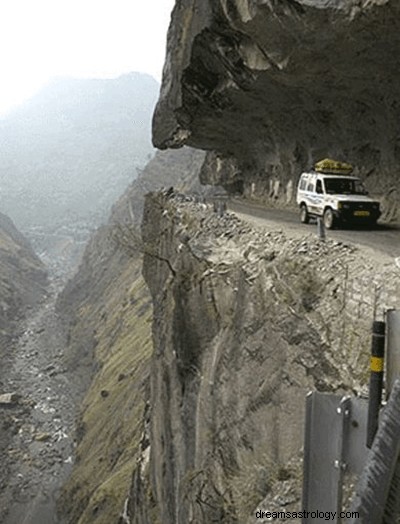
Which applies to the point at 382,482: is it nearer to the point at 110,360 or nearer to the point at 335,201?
the point at 335,201

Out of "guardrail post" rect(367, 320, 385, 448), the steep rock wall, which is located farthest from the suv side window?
"guardrail post" rect(367, 320, 385, 448)

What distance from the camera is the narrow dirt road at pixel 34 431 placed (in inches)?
1745

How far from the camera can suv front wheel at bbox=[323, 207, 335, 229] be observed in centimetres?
1867

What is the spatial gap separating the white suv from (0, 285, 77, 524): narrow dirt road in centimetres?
3211

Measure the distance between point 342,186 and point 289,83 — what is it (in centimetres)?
478

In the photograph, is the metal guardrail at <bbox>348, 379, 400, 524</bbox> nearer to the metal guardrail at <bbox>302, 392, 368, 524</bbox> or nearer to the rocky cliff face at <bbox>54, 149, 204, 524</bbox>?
the metal guardrail at <bbox>302, 392, 368, 524</bbox>

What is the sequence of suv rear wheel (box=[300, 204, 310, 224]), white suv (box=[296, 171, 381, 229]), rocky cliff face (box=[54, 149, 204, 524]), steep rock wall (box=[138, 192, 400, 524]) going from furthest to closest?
rocky cliff face (box=[54, 149, 204, 524]) → suv rear wheel (box=[300, 204, 310, 224]) → white suv (box=[296, 171, 381, 229]) → steep rock wall (box=[138, 192, 400, 524])

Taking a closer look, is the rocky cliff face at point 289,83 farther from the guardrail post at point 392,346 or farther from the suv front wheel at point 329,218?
the guardrail post at point 392,346

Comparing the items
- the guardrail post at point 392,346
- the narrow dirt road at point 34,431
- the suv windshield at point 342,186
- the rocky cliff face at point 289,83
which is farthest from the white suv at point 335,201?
the narrow dirt road at point 34,431

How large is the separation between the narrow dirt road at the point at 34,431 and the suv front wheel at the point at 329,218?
3288 centimetres

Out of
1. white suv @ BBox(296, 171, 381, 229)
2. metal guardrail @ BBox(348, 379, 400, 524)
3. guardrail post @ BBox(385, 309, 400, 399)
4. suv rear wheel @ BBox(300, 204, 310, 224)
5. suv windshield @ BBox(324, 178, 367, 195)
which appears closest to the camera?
metal guardrail @ BBox(348, 379, 400, 524)

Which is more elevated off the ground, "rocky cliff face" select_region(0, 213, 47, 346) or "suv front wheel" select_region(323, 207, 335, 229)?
"suv front wheel" select_region(323, 207, 335, 229)

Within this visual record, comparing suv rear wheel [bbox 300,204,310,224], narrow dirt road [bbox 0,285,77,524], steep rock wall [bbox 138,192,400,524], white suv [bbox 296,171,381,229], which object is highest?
white suv [bbox 296,171,381,229]

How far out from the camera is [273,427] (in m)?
9.89
